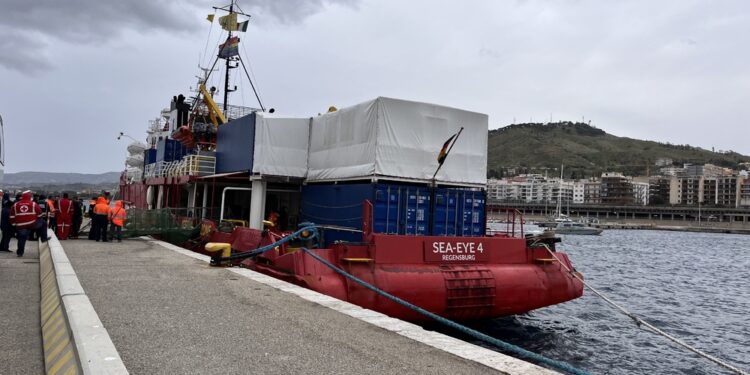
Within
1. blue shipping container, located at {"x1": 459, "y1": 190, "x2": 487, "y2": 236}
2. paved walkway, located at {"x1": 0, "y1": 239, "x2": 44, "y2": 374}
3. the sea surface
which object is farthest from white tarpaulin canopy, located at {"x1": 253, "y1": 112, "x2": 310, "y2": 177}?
the sea surface

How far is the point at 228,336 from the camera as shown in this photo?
21.1 ft

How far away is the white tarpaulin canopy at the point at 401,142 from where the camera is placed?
14.0m

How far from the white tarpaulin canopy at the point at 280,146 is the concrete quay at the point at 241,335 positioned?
6.77m

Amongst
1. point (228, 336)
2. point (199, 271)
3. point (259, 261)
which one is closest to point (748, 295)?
point (259, 261)

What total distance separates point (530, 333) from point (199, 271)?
364 inches

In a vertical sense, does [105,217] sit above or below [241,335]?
above

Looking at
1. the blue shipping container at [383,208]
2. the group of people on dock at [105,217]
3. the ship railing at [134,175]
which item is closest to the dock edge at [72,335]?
the blue shipping container at [383,208]

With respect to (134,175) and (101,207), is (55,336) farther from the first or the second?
(134,175)

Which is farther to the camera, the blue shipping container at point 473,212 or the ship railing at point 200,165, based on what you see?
the ship railing at point 200,165

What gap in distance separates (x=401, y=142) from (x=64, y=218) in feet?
42.0

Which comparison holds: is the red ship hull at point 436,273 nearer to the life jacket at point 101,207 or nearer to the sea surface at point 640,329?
the sea surface at point 640,329

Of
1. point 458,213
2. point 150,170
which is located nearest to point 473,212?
point 458,213

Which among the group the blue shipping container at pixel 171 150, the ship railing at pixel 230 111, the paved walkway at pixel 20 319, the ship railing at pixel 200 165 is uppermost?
the ship railing at pixel 230 111

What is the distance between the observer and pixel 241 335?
6.49m
